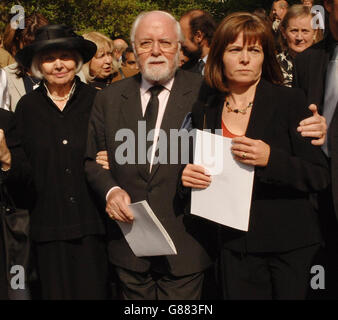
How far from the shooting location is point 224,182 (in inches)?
111

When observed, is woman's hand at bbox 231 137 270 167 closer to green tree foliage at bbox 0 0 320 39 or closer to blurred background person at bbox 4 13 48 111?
blurred background person at bbox 4 13 48 111

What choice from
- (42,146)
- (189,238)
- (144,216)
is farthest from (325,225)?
(42,146)

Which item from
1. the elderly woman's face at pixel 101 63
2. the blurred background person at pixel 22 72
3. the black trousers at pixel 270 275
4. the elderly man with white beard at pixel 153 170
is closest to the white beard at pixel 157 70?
the elderly man with white beard at pixel 153 170

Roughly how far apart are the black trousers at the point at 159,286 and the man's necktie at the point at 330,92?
112cm

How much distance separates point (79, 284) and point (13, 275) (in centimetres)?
49

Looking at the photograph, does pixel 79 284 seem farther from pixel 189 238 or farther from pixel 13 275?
pixel 189 238

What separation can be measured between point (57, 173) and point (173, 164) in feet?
2.76

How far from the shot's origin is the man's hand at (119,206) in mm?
3035

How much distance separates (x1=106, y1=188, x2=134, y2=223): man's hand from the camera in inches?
119

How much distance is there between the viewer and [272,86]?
9.68 feet

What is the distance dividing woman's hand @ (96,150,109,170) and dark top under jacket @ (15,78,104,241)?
0.24 m

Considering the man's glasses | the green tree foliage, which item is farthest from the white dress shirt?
the green tree foliage

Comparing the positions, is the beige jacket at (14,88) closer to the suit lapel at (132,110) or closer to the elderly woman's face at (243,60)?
the suit lapel at (132,110)

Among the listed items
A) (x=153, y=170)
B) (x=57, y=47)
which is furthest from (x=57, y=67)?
(x=153, y=170)
